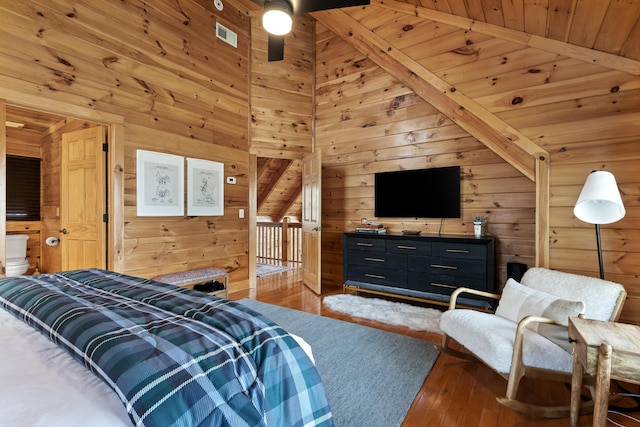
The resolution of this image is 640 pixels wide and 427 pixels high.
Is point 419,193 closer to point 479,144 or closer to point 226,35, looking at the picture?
point 479,144

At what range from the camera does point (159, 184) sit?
139 inches

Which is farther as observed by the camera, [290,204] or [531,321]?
[290,204]

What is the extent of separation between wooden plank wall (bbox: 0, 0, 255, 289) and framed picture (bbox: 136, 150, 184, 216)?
82mm

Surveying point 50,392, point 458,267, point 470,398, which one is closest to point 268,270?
point 458,267

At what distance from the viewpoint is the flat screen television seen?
12.6ft

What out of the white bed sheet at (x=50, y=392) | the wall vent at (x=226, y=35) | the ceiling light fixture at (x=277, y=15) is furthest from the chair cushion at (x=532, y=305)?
the wall vent at (x=226, y=35)

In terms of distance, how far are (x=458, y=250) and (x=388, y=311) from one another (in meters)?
1.03

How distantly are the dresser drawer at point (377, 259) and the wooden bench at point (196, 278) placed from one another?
1.70 metres

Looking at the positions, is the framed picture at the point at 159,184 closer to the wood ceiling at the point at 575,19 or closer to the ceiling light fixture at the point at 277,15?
the ceiling light fixture at the point at 277,15

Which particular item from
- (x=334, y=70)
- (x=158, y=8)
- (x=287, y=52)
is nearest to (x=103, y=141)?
(x=158, y=8)

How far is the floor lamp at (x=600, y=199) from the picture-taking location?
2023 millimetres

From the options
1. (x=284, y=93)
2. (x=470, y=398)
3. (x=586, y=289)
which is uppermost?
(x=284, y=93)

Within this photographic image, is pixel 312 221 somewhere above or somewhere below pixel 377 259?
above

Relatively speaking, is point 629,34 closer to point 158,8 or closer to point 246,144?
point 246,144
